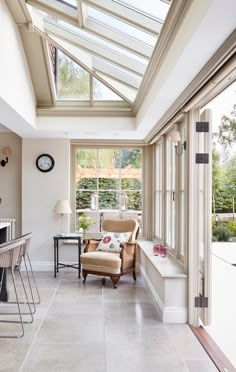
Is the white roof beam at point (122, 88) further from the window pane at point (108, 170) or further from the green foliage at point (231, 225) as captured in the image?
the green foliage at point (231, 225)

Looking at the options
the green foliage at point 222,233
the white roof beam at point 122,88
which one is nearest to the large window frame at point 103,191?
the white roof beam at point 122,88

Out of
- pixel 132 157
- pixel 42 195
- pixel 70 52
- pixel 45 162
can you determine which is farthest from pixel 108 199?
pixel 70 52

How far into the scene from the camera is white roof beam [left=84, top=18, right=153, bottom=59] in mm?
3595

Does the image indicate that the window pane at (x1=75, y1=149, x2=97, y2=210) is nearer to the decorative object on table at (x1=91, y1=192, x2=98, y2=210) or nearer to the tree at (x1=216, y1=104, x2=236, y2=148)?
the decorative object on table at (x1=91, y1=192, x2=98, y2=210)

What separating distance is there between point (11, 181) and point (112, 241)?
7.25ft

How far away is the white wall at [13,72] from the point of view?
351cm

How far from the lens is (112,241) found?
5516 millimetres

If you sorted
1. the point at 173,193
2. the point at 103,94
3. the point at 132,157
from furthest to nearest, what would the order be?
1. the point at 132,157
2. the point at 103,94
3. the point at 173,193

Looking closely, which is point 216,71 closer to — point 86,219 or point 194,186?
point 194,186

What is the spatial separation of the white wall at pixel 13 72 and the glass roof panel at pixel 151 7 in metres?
1.27

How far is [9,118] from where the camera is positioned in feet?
14.7

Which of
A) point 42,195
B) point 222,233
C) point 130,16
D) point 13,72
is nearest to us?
point 130,16

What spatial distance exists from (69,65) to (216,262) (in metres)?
4.02

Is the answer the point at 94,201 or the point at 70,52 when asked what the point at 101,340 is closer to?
the point at 94,201
